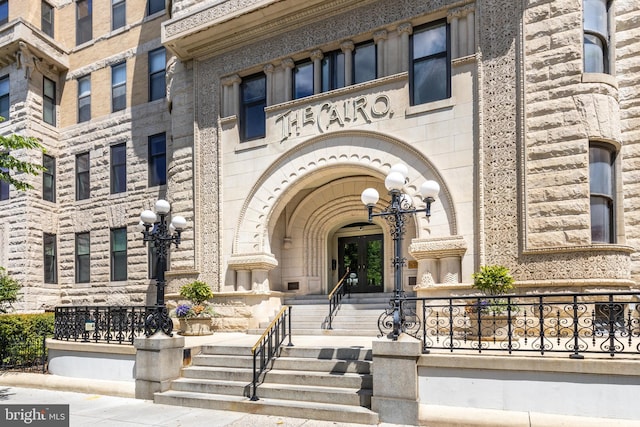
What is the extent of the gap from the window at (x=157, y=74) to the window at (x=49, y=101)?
5340 millimetres

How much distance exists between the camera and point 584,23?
1084 cm

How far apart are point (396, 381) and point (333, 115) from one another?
7854 millimetres

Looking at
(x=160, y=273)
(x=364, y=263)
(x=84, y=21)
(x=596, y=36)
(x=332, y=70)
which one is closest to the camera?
(x=160, y=273)

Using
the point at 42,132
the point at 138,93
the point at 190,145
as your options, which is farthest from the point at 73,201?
the point at 190,145

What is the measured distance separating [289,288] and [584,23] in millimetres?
10900

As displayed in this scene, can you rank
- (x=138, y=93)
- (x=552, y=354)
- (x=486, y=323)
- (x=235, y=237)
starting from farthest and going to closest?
(x=138, y=93)
(x=235, y=237)
(x=486, y=323)
(x=552, y=354)

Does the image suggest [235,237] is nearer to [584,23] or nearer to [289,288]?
[289,288]

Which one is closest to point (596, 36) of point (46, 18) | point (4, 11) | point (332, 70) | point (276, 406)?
point (332, 70)

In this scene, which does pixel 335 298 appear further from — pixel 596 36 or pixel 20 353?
pixel 596 36

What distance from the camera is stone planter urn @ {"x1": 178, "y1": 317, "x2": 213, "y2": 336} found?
13501 millimetres

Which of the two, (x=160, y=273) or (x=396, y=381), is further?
(x=160, y=273)

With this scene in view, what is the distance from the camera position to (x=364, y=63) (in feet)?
44.1

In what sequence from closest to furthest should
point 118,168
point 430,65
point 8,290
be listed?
point 430,65 → point 8,290 → point 118,168

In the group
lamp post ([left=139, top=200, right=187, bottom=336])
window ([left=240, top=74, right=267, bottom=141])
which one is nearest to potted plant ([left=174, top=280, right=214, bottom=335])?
lamp post ([left=139, top=200, right=187, bottom=336])
